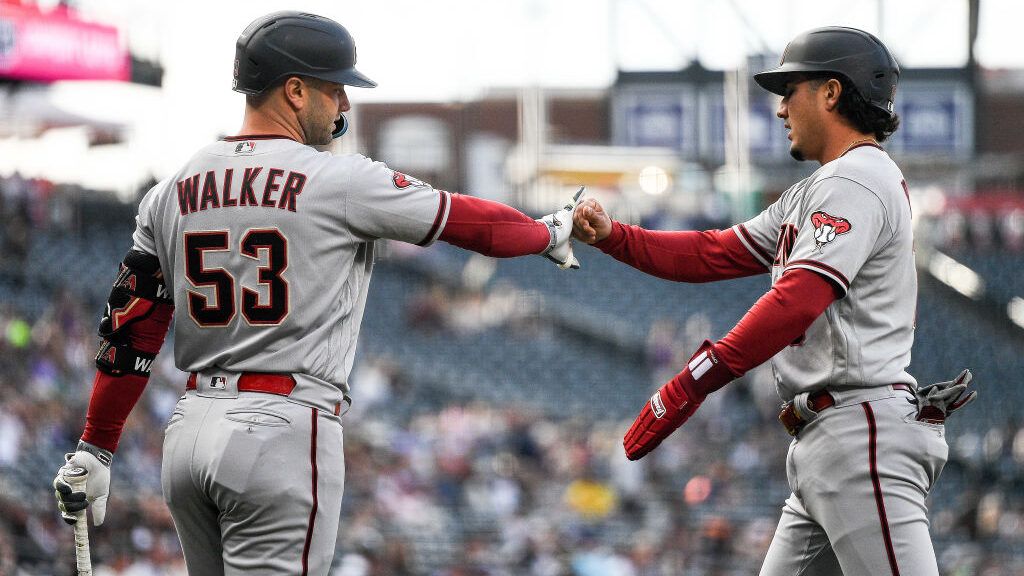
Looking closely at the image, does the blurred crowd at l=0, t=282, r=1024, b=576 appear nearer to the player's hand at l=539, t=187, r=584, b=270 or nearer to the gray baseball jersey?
the player's hand at l=539, t=187, r=584, b=270

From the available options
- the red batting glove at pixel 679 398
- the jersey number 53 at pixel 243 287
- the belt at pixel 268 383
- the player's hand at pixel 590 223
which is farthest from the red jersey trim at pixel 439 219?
the player's hand at pixel 590 223

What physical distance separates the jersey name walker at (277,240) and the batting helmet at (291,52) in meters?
0.17

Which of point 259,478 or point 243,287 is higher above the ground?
point 243,287

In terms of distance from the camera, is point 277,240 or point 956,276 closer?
point 277,240

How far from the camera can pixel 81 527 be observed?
11.5 feet

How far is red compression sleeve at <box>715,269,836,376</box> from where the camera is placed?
3.26 meters

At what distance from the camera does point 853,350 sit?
11.1ft

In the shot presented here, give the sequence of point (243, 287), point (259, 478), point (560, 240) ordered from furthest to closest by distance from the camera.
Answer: point (560, 240)
point (243, 287)
point (259, 478)

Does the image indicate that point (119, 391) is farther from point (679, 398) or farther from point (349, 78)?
point (679, 398)

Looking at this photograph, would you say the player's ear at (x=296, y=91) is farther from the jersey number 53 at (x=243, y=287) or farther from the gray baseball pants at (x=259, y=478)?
the gray baseball pants at (x=259, y=478)

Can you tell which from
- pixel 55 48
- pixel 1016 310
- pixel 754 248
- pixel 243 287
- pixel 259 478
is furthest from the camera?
pixel 1016 310

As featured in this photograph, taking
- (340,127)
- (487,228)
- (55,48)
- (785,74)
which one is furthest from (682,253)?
(55,48)

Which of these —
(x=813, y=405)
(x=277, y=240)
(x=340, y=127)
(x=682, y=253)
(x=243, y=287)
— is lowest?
(x=813, y=405)

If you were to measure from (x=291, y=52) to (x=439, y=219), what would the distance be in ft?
1.88
